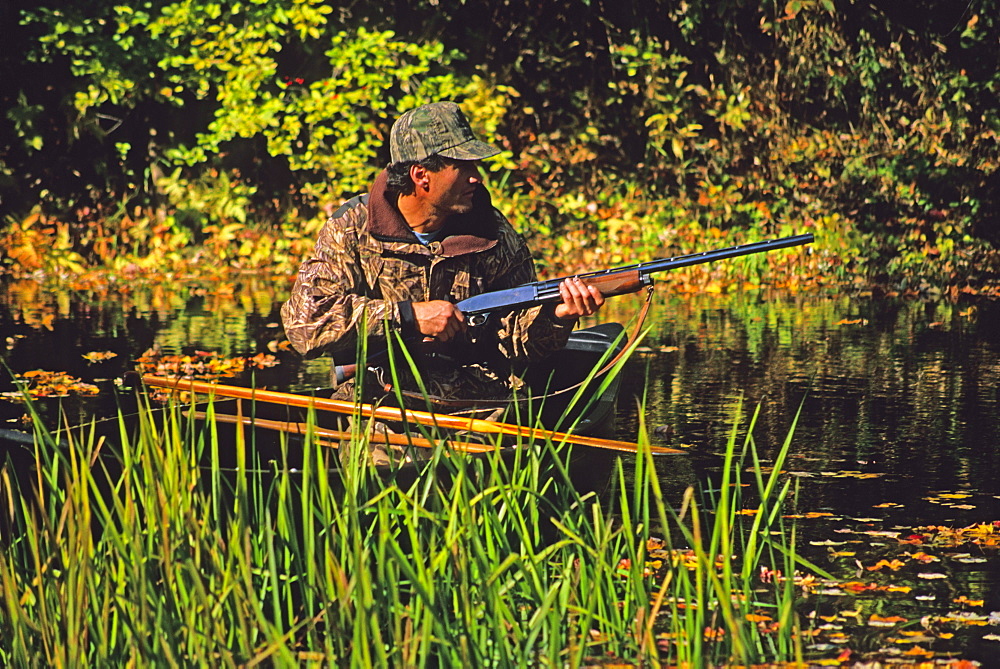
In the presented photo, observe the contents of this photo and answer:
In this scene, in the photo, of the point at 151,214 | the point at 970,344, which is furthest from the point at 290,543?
the point at 151,214

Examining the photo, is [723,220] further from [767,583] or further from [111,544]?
[111,544]

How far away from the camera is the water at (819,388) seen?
475cm

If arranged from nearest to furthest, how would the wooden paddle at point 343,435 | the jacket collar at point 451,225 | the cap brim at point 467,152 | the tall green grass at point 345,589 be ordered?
the tall green grass at point 345,589, the wooden paddle at point 343,435, the cap brim at point 467,152, the jacket collar at point 451,225

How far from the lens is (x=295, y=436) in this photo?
564cm

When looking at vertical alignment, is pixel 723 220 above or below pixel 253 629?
above

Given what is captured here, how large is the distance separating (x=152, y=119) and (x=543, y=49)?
12.8 ft

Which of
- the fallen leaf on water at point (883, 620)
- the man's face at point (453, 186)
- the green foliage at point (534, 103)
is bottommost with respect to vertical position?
the fallen leaf on water at point (883, 620)

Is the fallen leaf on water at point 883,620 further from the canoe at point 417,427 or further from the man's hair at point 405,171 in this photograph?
the man's hair at point 405,171

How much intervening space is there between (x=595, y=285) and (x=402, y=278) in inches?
28.5

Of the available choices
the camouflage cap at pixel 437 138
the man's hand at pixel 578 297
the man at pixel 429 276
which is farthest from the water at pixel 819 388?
the camouflage cap at pixel 437 138

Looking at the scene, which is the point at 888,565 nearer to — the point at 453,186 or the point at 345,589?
the point at 453,186

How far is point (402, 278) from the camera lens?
5.50 m

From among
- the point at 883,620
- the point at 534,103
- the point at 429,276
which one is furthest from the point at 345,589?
the point at 534,103

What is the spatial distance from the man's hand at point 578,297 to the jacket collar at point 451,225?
1.43 feet
